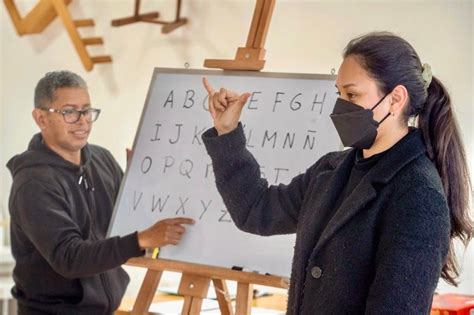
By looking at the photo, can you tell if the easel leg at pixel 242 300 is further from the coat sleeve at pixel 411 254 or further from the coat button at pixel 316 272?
the coat sleeve at pixel 411 254

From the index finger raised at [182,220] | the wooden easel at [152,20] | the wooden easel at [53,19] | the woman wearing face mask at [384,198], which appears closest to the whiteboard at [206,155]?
the index finger raised at [182,220]

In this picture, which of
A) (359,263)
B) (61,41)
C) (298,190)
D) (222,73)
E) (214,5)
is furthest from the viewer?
(61,41)

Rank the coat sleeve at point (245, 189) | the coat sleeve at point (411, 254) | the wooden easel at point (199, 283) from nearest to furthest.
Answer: the coat sleeve at point (411, 254)
the coat sleeve at point (245, 189)
the wooden easel at point (199, 283)

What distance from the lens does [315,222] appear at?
5.02ft

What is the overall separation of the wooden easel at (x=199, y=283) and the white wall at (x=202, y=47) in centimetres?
144

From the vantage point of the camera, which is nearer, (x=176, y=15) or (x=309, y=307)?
(x=309, y=307)

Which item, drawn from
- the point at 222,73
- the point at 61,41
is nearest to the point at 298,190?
the point at 222,73

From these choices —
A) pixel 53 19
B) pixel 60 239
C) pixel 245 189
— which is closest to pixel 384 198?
pixel 245 189

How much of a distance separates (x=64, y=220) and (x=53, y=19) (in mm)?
2218

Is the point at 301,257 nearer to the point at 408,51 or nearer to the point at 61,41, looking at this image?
the point at 408,51

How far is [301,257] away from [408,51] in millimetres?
444

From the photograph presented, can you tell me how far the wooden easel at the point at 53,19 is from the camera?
4.01 m

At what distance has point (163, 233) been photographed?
2234mm

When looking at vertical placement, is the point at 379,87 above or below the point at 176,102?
below
